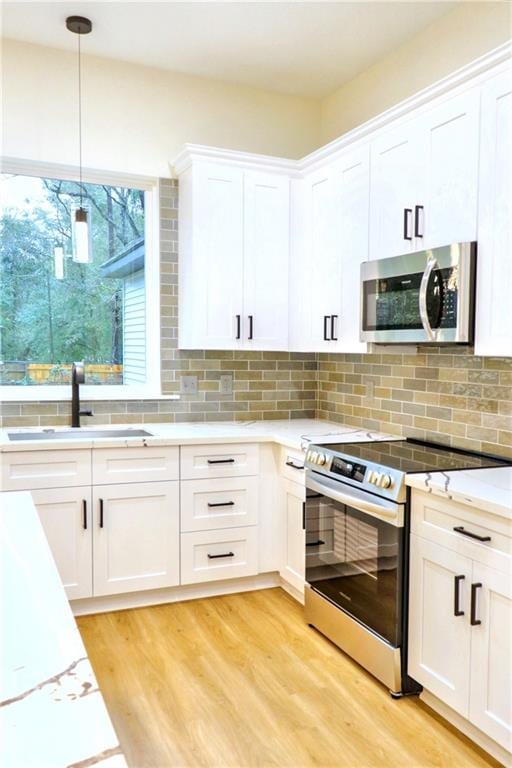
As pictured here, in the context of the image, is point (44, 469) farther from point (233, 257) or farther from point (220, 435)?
point (233, 257)

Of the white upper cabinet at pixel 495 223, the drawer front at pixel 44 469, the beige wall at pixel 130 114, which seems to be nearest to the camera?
the white upper cabinet at pixel 495 223

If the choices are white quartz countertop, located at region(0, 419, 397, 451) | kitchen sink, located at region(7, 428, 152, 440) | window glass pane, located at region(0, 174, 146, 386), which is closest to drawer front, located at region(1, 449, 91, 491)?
white quartz countertop, located at region(0, 419, 397, 451)

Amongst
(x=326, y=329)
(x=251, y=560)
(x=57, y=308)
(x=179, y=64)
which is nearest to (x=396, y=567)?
(x=251, y=560)

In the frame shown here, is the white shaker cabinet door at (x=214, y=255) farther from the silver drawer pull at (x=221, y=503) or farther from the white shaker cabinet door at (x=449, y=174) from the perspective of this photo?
the white shaker cabinet door at (x=449, y=174)

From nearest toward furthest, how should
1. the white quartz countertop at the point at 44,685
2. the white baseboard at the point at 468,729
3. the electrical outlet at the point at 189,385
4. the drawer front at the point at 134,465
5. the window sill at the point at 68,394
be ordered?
1. the white quartz countertop at the point at 44,685
2. the white baseboard at the point at 468,729
3. the drawer front at the point at 134,465
4. the window sill at the point at 68,394
5. the electrical outlet at the point at 189,385

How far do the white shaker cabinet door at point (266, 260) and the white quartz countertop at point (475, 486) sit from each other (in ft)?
5.32

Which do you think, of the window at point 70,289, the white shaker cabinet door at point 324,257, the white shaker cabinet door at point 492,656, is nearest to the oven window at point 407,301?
the white shaker cabinet door at point 324,257

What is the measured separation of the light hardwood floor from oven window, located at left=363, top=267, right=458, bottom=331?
152 centimetres

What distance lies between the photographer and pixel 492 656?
195 centimetres

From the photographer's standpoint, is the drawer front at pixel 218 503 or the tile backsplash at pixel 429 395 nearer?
the tile backsplash at pixel 429 395

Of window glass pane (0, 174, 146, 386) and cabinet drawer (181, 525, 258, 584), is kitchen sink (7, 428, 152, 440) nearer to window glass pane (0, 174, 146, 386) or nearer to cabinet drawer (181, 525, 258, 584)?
window glass pane (0, 174, 146, 386)

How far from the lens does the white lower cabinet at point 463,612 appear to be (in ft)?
6.29

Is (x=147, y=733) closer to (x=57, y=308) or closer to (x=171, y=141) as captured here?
(x=57, y=308)

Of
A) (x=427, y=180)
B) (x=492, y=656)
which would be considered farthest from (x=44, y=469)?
(x=427, y=180)
